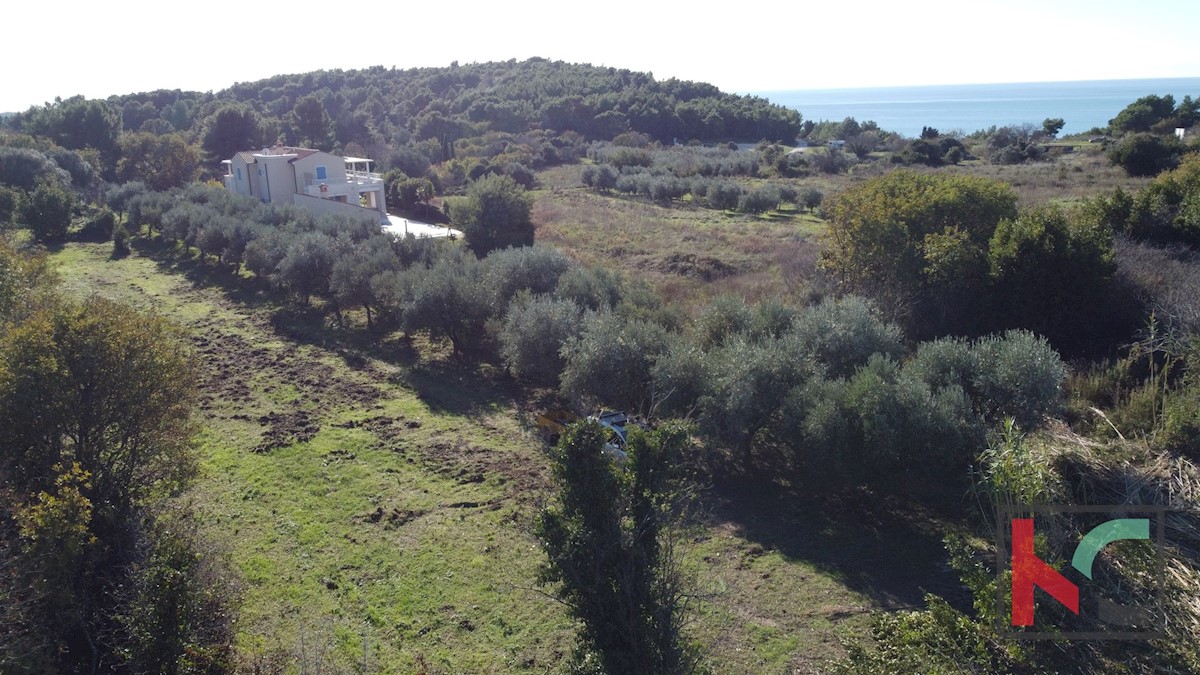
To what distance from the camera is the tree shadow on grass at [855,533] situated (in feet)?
38.0

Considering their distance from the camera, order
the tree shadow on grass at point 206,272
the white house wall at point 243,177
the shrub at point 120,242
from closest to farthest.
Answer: the tree shadow on grass at point 206,272 < the shrub at point 120,242 < the white house wall at point 243,177

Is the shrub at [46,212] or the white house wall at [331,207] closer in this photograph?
the shrub at [46,212]

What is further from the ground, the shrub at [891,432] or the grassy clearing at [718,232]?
the grassy clearing at [718,232]

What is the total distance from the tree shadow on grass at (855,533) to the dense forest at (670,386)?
20 cm

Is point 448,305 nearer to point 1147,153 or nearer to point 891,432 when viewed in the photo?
point 891,432

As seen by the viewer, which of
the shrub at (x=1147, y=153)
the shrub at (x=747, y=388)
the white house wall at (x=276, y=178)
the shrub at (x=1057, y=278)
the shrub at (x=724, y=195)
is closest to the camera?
the shrub at (x=747, y=388)

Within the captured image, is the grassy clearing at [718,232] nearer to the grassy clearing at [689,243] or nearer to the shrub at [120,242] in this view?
the grassy clearing at [689,243]

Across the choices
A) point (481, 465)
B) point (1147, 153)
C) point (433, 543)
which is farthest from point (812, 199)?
point (433, 543)

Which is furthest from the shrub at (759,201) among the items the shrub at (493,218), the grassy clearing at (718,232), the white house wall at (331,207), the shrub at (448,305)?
the shrub at (448,305)

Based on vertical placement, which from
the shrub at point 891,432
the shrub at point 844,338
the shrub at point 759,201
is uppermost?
the shrub at point 759,201

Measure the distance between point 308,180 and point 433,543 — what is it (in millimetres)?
38619

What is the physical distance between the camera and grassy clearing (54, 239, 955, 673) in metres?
10.6

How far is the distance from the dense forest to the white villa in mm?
4538

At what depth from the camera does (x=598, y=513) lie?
8062 millimetres
